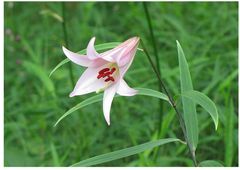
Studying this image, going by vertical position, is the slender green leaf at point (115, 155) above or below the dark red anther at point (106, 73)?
below

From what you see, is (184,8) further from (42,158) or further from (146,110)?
(42,158)

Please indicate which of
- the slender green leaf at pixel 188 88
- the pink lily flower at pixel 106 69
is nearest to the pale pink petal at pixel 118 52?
the pink lily flower at pixel 106 69

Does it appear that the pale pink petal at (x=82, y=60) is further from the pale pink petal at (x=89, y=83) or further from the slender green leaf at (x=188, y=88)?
the slender green leaf at (x=188, y=88)

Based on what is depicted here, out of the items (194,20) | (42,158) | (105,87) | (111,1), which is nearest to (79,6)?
(111,1)

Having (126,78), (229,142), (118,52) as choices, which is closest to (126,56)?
(118,52)

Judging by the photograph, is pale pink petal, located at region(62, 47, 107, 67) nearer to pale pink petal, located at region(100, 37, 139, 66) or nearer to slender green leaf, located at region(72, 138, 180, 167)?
pale pink petal, located at region(100, 37, 139, 66)

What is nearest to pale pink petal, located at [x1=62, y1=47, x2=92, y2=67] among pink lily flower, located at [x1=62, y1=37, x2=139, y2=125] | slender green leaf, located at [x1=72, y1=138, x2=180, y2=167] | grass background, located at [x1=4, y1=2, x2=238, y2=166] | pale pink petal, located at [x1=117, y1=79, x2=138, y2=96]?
pink lily flower, located at [x1=62, y1=37, x2=139, y2=125]

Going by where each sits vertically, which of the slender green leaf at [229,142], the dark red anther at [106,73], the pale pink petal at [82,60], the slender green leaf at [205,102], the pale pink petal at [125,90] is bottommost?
the slender green leaf at [229,142]

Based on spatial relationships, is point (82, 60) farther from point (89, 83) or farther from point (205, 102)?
point (205, 102)
